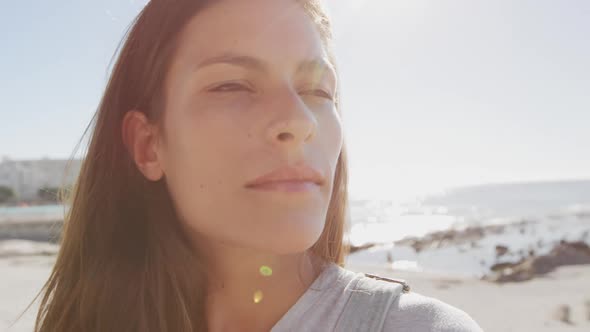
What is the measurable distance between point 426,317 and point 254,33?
44.1 inches

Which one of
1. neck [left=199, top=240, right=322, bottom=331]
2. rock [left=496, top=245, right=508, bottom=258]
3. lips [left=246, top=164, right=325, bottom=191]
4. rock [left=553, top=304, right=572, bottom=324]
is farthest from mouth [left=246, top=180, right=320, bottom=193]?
rock [left=496, top=245, right=508, bottom=258]

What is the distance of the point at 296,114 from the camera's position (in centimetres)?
146

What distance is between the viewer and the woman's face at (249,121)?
141cm

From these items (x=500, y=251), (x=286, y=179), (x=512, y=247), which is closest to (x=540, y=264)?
(x=500, y=251)

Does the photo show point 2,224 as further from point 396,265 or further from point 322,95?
point 322,95

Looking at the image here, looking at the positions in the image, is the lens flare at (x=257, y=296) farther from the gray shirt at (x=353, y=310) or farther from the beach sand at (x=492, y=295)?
the beach sand at (x=492, y=295)

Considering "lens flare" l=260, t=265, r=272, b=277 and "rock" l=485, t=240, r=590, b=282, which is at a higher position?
"lens flare" l=260, t=265, r=272, b=277

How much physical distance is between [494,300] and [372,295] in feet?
27.7

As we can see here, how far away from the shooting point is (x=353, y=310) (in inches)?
53.5

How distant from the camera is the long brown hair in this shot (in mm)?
1760

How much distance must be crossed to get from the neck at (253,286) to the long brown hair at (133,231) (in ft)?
0.34

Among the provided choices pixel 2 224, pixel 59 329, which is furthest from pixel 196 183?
pixel 2 224

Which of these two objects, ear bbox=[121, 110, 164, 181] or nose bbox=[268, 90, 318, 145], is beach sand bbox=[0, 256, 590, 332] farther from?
nose bbox=[268, 90, 318, 145]

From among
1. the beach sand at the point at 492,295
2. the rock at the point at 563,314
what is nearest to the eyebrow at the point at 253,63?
the beach sand at the point at 492,295
